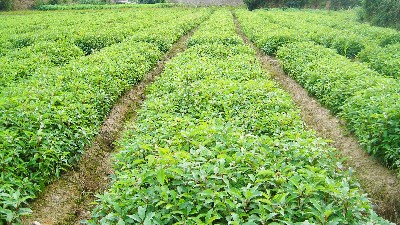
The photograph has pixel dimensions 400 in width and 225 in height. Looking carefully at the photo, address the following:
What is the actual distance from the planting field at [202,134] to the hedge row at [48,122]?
3 cm

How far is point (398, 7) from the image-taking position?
26078 mm

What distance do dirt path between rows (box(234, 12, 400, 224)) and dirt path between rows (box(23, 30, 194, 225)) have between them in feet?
14.5

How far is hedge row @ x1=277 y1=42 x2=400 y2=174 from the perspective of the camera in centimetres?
644

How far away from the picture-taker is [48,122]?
6195 mm

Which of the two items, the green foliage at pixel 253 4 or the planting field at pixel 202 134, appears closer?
the planting field at pixel 202 134

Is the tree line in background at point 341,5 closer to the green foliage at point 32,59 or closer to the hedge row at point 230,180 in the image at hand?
the green foliage at point 32,59

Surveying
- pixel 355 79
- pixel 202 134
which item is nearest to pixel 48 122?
pixel 202 134

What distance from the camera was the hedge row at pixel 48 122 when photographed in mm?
5102

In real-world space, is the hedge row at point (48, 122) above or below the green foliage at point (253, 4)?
below

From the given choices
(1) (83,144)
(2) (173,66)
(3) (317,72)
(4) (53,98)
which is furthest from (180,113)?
(3) (317,72)

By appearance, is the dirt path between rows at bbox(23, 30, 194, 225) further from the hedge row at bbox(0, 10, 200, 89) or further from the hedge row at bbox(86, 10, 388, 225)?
the hedge row at bbox(0, 10, 200, 89)

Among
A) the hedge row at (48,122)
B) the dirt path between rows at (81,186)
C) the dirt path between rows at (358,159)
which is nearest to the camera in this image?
the hedge row at (48,122)

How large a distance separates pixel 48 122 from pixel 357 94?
23.3 feet

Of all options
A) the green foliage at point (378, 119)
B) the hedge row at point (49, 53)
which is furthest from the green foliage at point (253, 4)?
the green foliage at point (378, 119)
